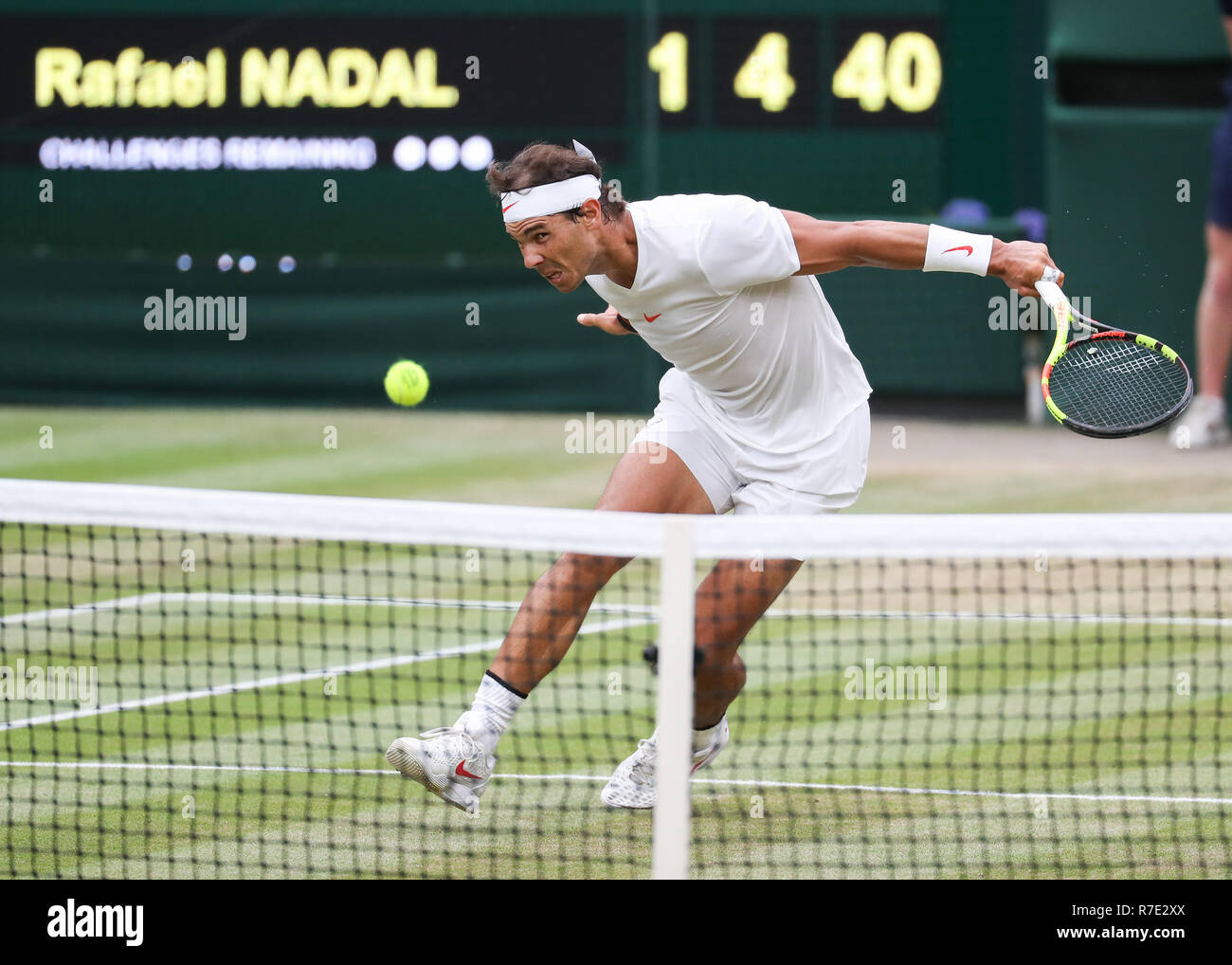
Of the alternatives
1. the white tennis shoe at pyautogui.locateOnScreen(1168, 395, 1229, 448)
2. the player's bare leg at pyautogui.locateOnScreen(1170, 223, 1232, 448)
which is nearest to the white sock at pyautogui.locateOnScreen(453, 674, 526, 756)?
the player's bare leg at pyautogui.locateOnScreen(1170, 223, 1232, 448)

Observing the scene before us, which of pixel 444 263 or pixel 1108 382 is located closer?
pixel 1108 382

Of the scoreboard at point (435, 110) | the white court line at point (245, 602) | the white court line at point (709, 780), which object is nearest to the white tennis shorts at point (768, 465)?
the white court line at point (709, 780)

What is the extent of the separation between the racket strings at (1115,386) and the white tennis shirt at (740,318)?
0.55 metres

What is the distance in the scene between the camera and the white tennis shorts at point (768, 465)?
5.10 metres

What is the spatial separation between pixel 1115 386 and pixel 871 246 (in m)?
0.89

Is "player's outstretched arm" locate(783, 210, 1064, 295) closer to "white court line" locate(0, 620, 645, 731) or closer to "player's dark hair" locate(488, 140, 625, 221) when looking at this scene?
"player's dark hair" locate(488, 140, 625, 221)

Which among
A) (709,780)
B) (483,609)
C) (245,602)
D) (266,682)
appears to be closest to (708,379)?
(709,780)

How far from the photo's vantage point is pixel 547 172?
474 cm

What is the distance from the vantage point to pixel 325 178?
12.9m

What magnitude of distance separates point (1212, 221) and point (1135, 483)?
1.71 meters

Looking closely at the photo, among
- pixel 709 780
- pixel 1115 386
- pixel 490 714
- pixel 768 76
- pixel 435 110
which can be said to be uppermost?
pixel 768 76

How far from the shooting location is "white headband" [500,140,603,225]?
15.5ft

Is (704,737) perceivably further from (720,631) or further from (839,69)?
(839,69)
